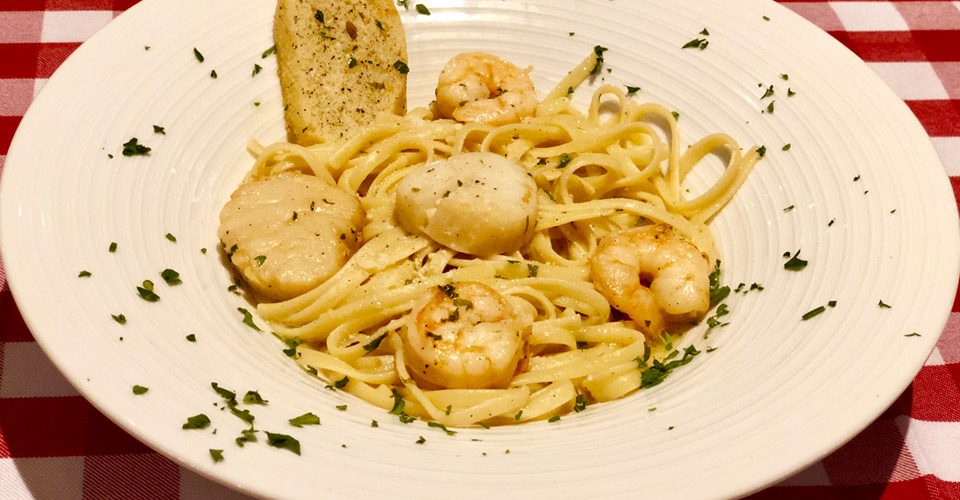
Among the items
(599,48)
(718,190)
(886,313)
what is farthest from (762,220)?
(599,48)

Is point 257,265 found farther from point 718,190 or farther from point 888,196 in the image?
point 888,196

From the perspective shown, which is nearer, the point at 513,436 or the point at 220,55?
the point at 513,436

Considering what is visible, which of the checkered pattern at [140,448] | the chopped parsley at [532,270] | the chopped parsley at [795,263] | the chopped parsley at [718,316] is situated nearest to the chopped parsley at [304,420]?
the checkered pattern at [140,448]

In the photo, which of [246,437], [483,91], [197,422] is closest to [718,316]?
[483,91]

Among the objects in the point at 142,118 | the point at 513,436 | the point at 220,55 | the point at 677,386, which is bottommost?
the point at 513,436

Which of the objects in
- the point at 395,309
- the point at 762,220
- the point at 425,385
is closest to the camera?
the point at 425,385
